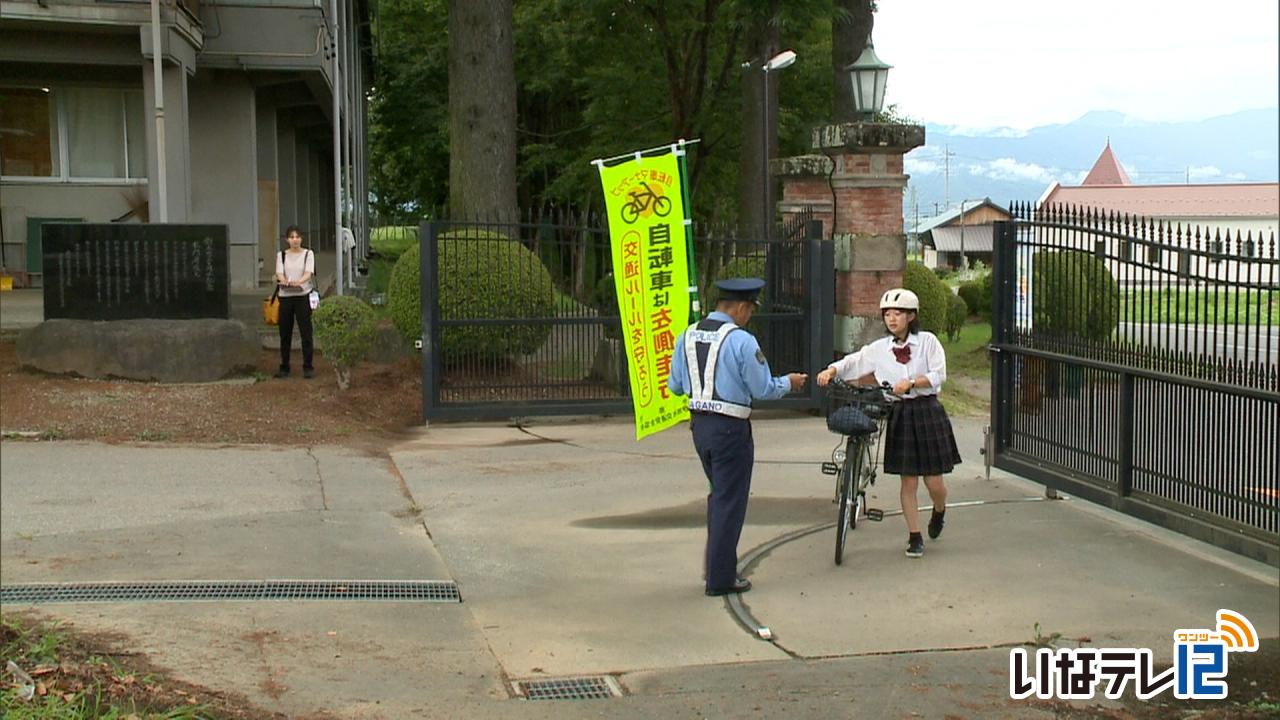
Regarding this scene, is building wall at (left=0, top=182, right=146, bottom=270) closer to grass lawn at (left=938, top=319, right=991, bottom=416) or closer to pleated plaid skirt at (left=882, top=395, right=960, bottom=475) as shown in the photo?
grass lawn at (left=938, top=319, right=991, bottom=416)

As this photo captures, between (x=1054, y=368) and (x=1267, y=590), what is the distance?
Result: 96.0 inches

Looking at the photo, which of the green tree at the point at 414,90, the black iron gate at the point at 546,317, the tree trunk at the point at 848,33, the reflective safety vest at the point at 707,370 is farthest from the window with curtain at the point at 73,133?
the reflective safety vest at the point at 707,370

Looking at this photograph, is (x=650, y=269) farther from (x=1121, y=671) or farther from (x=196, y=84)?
(x=196, y=84)

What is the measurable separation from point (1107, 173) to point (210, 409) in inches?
350

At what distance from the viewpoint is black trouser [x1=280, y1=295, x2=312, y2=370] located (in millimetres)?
14516

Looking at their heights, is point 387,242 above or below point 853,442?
above

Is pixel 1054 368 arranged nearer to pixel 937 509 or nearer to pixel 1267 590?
pixel 937 509

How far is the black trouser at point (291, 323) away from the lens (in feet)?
47.6

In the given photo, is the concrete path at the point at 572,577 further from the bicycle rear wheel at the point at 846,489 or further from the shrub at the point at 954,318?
the shrub at the point at 954,318

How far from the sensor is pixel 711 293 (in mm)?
15109

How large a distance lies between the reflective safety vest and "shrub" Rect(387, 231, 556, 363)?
603 centimetres

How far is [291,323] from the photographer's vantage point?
577 inches

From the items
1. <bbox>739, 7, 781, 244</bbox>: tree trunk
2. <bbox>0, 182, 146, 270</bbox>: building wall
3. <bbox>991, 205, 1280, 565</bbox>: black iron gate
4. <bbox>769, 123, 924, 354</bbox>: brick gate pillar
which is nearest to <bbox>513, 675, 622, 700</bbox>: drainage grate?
<bbox>991, 205, 1280, 565</bbox>: black iron gate

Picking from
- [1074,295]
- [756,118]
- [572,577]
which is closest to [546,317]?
[1074,295]
